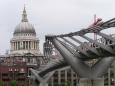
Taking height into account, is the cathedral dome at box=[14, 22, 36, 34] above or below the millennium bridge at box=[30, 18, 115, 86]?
above

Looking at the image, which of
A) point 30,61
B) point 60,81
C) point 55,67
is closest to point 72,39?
point 55,67

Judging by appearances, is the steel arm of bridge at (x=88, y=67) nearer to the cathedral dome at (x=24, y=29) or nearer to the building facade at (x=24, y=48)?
the building facade at (x=24, y=48)

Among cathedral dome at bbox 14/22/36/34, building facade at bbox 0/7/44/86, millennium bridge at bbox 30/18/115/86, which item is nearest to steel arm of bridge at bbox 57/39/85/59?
millennium bridge at bbox 30/18/115/86

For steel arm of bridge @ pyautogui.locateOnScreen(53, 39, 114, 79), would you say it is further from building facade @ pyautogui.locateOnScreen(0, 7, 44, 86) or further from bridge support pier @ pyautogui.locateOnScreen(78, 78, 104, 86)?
building facade @ pyautogui.locateOnScreen(0, 7, 44, 86)

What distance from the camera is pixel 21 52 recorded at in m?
189

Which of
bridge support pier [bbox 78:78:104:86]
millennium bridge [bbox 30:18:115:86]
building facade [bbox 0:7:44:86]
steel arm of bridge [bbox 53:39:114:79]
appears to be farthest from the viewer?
building facade [bbox 0:7:44:86]

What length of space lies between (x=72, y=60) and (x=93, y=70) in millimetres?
3190

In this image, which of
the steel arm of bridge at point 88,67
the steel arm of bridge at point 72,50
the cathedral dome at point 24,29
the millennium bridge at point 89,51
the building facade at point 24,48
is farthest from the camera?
the cathedral dome at point 24,29

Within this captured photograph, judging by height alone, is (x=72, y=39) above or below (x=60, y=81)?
above

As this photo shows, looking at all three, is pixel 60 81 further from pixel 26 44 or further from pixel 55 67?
pixel 55 67

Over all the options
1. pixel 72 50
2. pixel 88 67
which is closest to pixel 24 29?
pixel 72 50

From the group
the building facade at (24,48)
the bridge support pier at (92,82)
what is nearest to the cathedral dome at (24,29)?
the building facade at (24,48)

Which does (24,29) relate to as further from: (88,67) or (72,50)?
(88,67)

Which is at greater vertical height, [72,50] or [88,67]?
[72,50]
